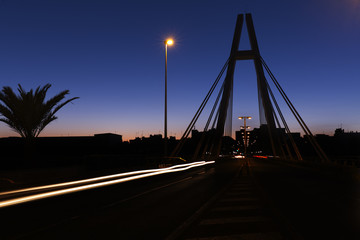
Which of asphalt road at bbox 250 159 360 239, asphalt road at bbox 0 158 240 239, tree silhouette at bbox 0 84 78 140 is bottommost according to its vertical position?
asphalt road at bbox 250 159 360 239

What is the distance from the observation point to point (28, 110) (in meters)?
20.8

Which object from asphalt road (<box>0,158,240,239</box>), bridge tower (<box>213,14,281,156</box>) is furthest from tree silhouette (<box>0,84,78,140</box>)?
bridge tower (<box>213,14,281,156</box>)

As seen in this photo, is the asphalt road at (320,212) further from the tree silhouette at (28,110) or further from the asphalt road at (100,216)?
the tree silhouette at (28,110)

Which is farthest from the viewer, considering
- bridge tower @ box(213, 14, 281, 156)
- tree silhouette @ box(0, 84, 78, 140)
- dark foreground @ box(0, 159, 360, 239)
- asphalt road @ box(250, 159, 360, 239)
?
bridge tower @ box(213, 14, 281, 156)

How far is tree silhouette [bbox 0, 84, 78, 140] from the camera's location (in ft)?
66.9

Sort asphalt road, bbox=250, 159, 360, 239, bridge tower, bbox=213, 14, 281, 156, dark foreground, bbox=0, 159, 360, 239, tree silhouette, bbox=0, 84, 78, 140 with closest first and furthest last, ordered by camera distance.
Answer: dark foreground, bbox=0, 159, 360, 239 < asphalt road, bbox=250, 159, 360, 239 < tree silhouette, bbox=0, 84, 78, 140 < bridge tower, bbox=213, 14, 281, 156

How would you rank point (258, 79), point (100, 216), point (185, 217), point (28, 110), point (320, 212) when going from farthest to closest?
point (258, 79) < point (28, 110) < point (320, 212) < point (100, 216) < point (185, 217)

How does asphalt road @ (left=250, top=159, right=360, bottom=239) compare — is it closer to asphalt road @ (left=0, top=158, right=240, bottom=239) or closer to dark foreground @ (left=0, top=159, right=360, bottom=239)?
dark foreground @ (left=0, top=159, right=360, bottom=239)

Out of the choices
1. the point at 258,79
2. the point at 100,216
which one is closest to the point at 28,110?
the point at 100,216

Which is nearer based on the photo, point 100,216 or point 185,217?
point 185,217

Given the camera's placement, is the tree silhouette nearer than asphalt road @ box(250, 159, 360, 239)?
No

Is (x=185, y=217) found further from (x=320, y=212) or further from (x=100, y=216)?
(x=320, y=212)

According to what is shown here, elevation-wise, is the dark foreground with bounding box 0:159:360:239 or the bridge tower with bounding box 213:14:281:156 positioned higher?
the bridge tower with bounding box 213:14:281:156

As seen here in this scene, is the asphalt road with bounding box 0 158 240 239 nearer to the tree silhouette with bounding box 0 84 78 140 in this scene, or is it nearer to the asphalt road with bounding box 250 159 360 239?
the asphalt road with bounding box 250 159 360 239
